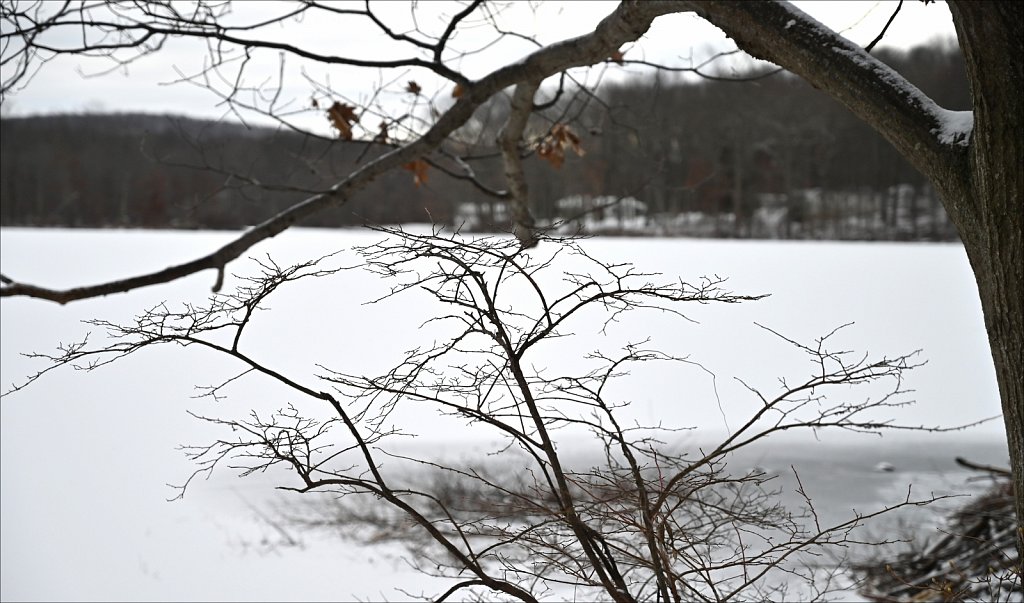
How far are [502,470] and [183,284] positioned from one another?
563 cm

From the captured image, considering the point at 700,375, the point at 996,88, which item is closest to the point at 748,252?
the point at 700,375

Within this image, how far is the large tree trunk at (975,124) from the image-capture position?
130 cm

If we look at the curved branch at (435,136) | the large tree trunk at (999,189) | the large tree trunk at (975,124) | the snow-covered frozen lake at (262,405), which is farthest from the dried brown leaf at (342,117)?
the large tree trunk at (999,189)

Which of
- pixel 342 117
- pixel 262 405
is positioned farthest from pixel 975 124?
pixel 262 405

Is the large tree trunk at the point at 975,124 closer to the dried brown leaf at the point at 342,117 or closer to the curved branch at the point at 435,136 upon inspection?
the curved branch at the point at 435,136

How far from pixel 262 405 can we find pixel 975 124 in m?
4.95

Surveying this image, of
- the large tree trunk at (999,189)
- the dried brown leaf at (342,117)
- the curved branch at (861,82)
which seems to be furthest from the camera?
the dried brown leaf at (342,117)

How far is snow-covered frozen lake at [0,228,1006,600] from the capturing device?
4.45 m

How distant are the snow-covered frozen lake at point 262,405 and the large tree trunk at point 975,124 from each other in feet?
1.76

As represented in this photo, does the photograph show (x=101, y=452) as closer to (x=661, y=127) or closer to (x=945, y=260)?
(x=661, y=127)

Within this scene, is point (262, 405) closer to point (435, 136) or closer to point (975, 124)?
point (435, 136)

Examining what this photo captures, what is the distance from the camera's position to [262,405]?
5590 mm

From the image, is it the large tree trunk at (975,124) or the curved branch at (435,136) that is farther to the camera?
the curved branch at (435,136)

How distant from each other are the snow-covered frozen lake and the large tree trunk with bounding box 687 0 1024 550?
537 millimetres
